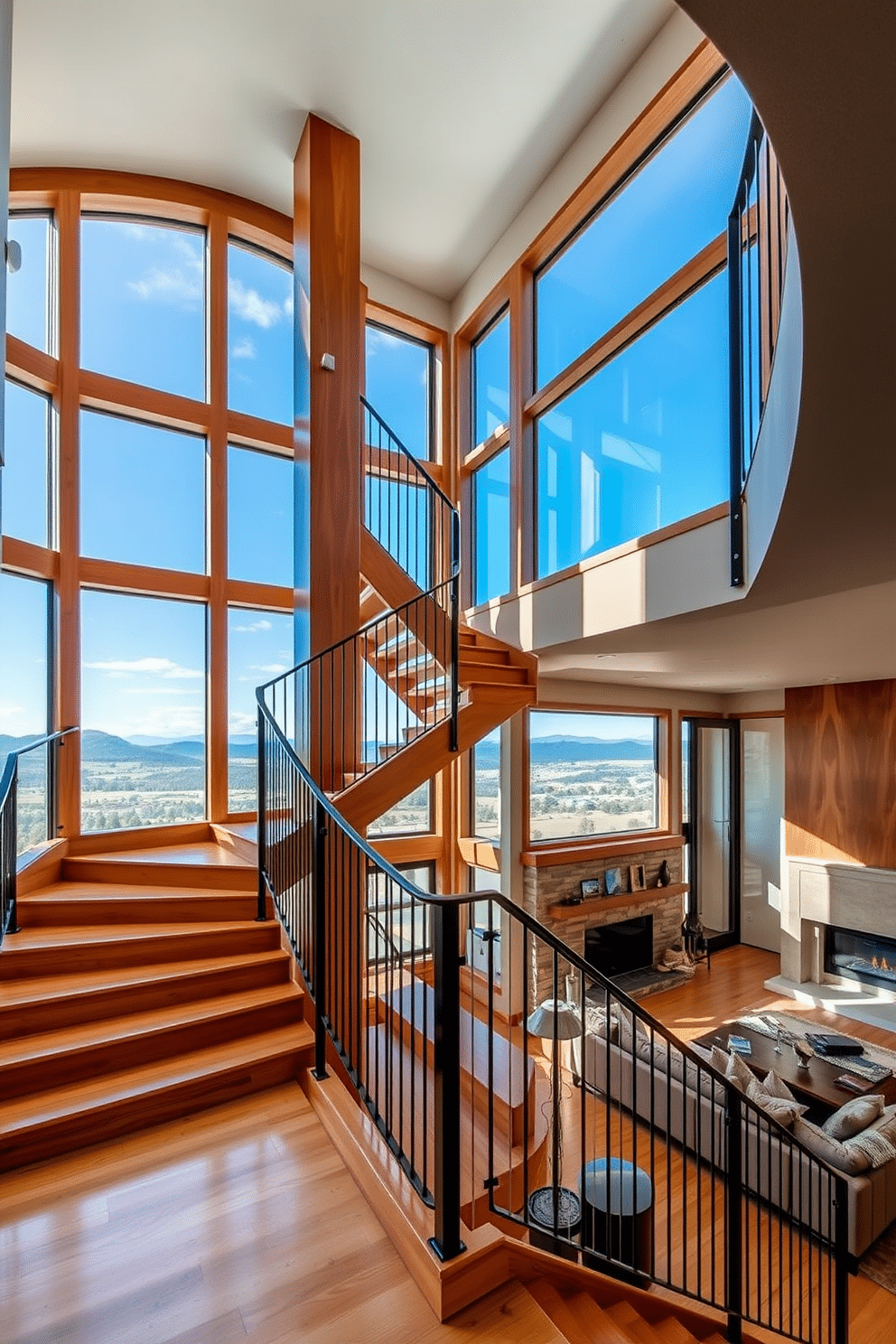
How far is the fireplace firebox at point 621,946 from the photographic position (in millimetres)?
7234

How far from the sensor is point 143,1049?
2641 millimetres

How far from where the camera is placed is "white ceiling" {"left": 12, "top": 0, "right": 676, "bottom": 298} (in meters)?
4.22

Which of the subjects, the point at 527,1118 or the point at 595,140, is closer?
the point at 527,1118

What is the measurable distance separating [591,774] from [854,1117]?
3856 millimetres

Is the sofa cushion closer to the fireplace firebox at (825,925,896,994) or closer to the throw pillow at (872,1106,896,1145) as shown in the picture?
the throw pillow at (872,1106,896,1145)

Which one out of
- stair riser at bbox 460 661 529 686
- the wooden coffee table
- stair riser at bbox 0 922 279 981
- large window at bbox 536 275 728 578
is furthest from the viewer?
the wooden coffee table

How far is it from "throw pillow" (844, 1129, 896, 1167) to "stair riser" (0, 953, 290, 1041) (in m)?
3.35

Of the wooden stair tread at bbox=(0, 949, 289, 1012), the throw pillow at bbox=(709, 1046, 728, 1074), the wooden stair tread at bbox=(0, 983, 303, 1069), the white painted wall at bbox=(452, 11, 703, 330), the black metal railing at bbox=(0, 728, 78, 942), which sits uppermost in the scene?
the white painted wall at bbox=(452, 11, 703, 330)

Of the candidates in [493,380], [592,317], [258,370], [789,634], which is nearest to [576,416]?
[592,317]

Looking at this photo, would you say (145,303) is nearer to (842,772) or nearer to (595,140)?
(595,140)

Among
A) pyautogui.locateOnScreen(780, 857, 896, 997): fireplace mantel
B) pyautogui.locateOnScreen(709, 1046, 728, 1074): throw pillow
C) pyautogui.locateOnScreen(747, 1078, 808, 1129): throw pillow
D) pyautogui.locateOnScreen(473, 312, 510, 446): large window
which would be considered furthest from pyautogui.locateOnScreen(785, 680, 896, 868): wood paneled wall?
pyautogui.locateOnScreen(473, 312, 510, 446): large window

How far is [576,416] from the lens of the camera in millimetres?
5445

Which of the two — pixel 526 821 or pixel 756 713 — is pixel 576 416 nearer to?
pixel 526 821

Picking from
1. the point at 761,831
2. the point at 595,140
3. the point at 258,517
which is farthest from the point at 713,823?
the point at 595,140
